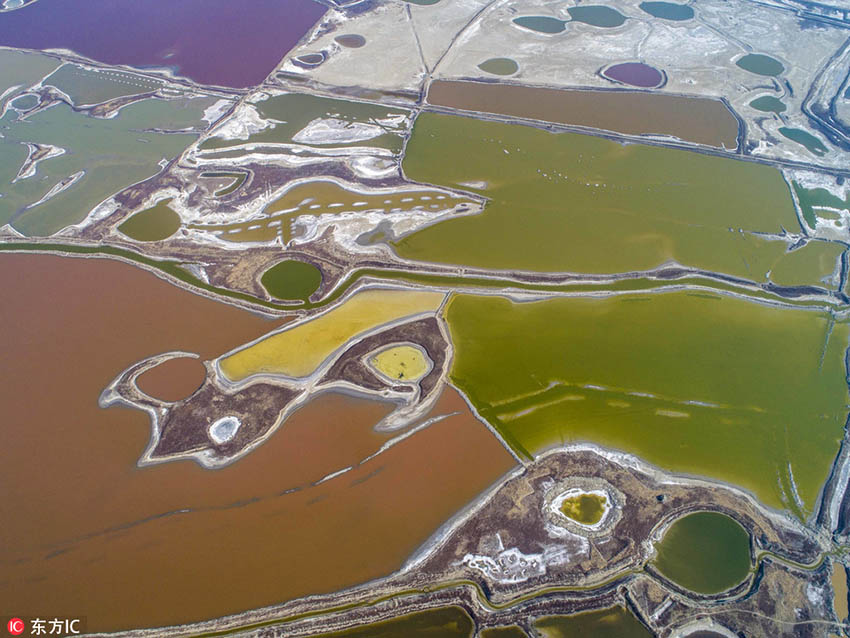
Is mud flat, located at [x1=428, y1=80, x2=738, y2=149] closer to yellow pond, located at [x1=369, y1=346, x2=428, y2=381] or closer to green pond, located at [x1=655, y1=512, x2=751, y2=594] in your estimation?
yellow pond, located at [x1=369, y1=346, x2=428, y2=381]

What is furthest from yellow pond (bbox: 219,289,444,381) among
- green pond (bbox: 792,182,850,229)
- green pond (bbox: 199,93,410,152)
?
green pond (bbox: 792,182,850,229)

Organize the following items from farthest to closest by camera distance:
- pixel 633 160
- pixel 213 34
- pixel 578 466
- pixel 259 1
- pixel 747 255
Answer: pixel 259 1 → pixel 213 34 → pixel 633 160 → pixel 747 255 → pixel 578 466

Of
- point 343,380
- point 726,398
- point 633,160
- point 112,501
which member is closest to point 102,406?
point 112,501

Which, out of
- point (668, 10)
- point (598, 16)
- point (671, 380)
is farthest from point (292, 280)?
point (668, 10)

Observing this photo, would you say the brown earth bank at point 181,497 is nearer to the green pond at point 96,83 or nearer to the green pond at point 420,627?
the green pond at point 420,627

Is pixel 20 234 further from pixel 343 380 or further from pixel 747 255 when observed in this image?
pixel 747 255

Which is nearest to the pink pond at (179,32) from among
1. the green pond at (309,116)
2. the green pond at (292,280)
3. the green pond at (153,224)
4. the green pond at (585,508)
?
the green pond at (309,116)
